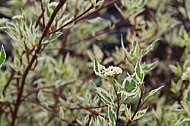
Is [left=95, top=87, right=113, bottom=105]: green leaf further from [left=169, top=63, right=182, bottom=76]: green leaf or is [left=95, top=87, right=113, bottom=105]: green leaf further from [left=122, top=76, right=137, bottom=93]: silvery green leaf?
[left=169, top=63, right=182, bottom=76]: green leaf

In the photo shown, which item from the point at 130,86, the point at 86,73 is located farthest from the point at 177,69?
the point at 86,73

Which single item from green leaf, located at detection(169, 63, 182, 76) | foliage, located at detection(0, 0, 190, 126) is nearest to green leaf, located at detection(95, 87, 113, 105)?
foliage, located at detection(0, 0, 190, 126)

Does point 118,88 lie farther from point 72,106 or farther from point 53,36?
point 72,106

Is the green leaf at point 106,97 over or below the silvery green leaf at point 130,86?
below

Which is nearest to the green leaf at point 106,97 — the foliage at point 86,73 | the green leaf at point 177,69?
the foliage at point 86,73

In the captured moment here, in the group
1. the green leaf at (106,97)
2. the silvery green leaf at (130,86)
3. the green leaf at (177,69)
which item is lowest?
the green leaf at (106,97)

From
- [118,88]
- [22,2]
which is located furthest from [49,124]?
[118,88]

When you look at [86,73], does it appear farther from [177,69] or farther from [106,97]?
[106,97]

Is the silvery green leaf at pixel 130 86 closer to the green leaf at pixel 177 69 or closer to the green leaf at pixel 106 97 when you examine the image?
the green leaf at pixel 106 97
